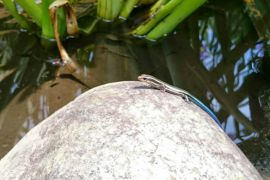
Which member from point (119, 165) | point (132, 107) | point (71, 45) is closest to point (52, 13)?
point (71, 45)

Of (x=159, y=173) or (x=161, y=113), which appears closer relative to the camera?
(x=159, y=173)

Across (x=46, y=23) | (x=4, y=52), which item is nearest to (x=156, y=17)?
(x=46, y=23)

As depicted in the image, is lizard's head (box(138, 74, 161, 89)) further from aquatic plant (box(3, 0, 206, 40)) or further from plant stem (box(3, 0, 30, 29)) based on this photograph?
plant stem (box(3, 0, 30, 29))

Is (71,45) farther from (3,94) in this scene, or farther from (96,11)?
(3,94)

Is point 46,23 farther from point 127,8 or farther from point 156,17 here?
point 156,17

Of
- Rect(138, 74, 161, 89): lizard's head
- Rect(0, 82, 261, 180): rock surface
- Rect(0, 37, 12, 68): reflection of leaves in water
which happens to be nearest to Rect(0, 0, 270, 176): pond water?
Rect(0, 37, 12, 68): reflection of leaves in water

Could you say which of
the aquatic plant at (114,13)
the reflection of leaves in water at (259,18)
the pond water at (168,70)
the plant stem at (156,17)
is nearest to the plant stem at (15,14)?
the aquatic plant at (114,13)
